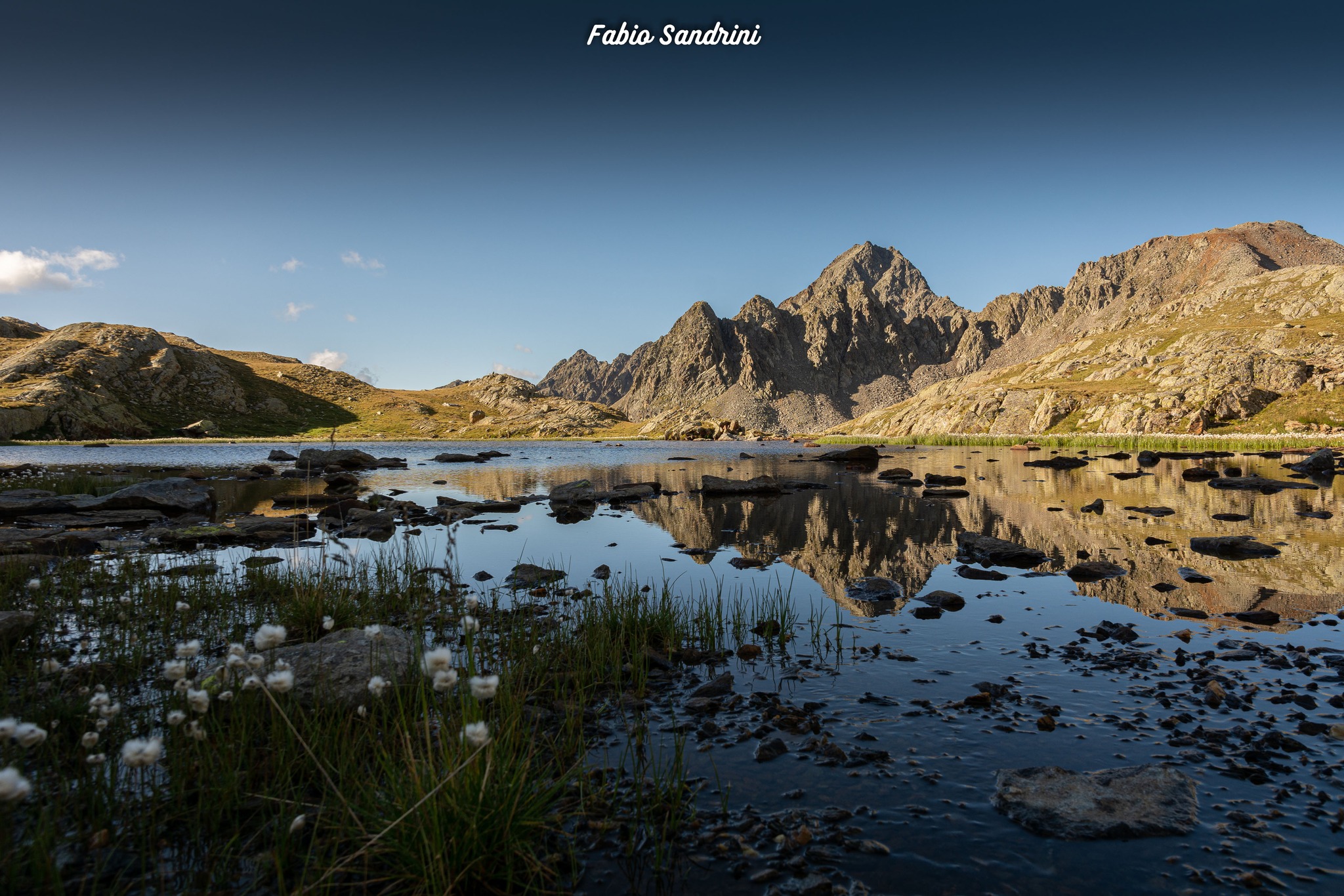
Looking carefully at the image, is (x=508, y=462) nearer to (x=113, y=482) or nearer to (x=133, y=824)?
(x=113, y=482)

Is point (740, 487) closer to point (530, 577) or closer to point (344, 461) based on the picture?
point (530, 577)

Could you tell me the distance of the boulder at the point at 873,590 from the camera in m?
13.8

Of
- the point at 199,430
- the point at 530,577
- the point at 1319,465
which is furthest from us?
the point at 199,430

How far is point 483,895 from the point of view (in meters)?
4.48

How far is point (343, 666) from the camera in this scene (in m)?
7.29

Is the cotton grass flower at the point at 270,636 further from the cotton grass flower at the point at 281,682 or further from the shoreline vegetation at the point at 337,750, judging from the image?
the cotton grass flower at the point at 281,682

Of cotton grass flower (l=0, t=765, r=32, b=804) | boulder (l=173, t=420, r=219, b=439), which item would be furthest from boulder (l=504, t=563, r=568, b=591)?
boulder (l=173, t=420, r=219, b=439)

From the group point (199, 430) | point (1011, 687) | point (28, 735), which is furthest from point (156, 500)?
point (199, 430)

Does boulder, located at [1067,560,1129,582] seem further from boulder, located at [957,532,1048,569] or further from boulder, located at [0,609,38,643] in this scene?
boulder, located at [0,609,38,643]

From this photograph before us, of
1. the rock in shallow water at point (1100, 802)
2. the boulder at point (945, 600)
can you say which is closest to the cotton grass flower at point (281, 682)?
the rock in shallow water at point (1100, 802)

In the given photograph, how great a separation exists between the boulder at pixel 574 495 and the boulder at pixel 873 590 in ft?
69.7

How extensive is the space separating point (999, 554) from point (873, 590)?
628 centimetres

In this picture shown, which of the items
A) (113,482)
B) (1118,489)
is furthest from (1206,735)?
(113,482)

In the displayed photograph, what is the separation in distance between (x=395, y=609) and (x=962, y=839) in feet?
35.9
